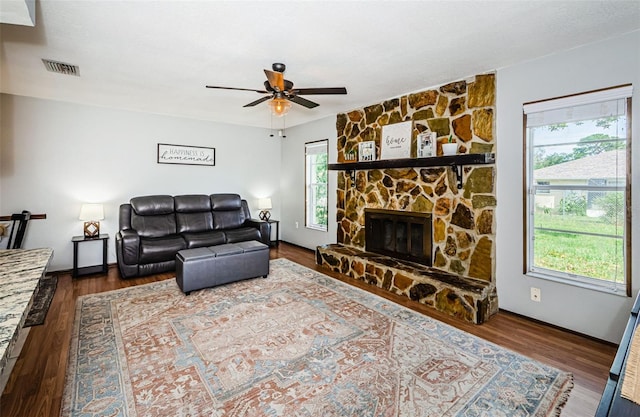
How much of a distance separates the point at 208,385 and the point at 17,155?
447 cm

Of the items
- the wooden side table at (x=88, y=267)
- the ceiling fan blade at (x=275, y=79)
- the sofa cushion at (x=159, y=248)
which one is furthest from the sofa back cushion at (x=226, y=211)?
the ceiling fan blade at (x=275, y=79)

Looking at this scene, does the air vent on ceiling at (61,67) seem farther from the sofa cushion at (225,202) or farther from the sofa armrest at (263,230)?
the sofa armrest at (263,230)

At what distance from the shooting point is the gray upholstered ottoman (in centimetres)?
358

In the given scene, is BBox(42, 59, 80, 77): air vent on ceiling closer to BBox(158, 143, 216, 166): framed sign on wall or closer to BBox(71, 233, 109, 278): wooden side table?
BBox(158, 143, 216, 166): framed sign on wall

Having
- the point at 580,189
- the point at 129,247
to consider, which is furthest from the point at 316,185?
the point at 580,189

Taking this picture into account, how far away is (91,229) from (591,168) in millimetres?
6225

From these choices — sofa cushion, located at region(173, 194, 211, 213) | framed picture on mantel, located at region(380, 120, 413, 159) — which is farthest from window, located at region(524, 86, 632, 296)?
sofa cushion, located at region(173, 194, 211, 213)

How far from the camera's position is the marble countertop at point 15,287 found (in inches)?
39.9

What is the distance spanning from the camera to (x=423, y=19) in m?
2.20

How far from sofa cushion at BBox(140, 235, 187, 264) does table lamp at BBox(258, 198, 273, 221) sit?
1.89 metres

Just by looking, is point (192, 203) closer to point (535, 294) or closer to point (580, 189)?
point (535, 294)

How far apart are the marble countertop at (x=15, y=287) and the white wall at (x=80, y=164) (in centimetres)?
282

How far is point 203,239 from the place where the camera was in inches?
186

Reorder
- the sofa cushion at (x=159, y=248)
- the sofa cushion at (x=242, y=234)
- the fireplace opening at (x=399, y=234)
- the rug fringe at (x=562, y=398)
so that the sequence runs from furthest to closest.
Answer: the sofa cushion at (x=242, y=234), the sofa cushion at (x=159, y=248), the fireplace opening at (x=399, y=234), the rug fringe at (x=562, y=398)
